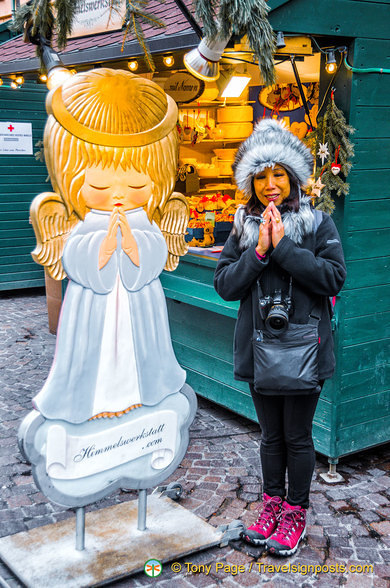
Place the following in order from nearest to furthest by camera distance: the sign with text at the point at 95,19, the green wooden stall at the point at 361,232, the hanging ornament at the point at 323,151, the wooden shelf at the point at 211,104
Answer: the green wooden stall at the point at 361,232
the hanging ornament at the point at 323,151
the sign with text at the point at 95,19
the wooden shelf at the point at 211,104

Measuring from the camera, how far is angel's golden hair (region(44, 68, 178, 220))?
9.52 feet

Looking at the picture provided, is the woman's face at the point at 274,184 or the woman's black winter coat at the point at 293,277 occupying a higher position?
the woman's face at the point at 274,184

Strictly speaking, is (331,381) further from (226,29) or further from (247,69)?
(247,69)

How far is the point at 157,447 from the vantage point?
338cm

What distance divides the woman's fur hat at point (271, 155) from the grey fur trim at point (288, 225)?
0.14 metres

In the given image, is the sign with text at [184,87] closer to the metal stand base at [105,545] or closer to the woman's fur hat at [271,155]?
the woman's fur hat at [271,155]

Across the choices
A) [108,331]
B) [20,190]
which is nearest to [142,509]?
[108,331]

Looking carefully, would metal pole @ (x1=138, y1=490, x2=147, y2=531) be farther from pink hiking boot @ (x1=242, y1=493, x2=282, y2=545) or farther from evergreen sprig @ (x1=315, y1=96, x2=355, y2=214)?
evergreen sprig @ (x1=315, y1=96, x2=355, y2=214)

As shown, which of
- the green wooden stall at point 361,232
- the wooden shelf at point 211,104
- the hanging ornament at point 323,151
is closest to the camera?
the green wooden stall at point 361,232

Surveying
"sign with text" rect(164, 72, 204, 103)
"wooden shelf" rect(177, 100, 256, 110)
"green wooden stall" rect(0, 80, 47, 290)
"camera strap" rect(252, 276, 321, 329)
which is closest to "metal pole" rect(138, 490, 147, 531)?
"camera strap" rect(252, 276, 321, 329)

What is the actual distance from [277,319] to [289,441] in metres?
0.69

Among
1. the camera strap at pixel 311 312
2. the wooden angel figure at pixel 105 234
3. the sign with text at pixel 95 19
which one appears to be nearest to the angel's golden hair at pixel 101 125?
the wooden angel figure at pixel 105 234

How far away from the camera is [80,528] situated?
321cm

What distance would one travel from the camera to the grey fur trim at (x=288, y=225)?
10.6 feet
